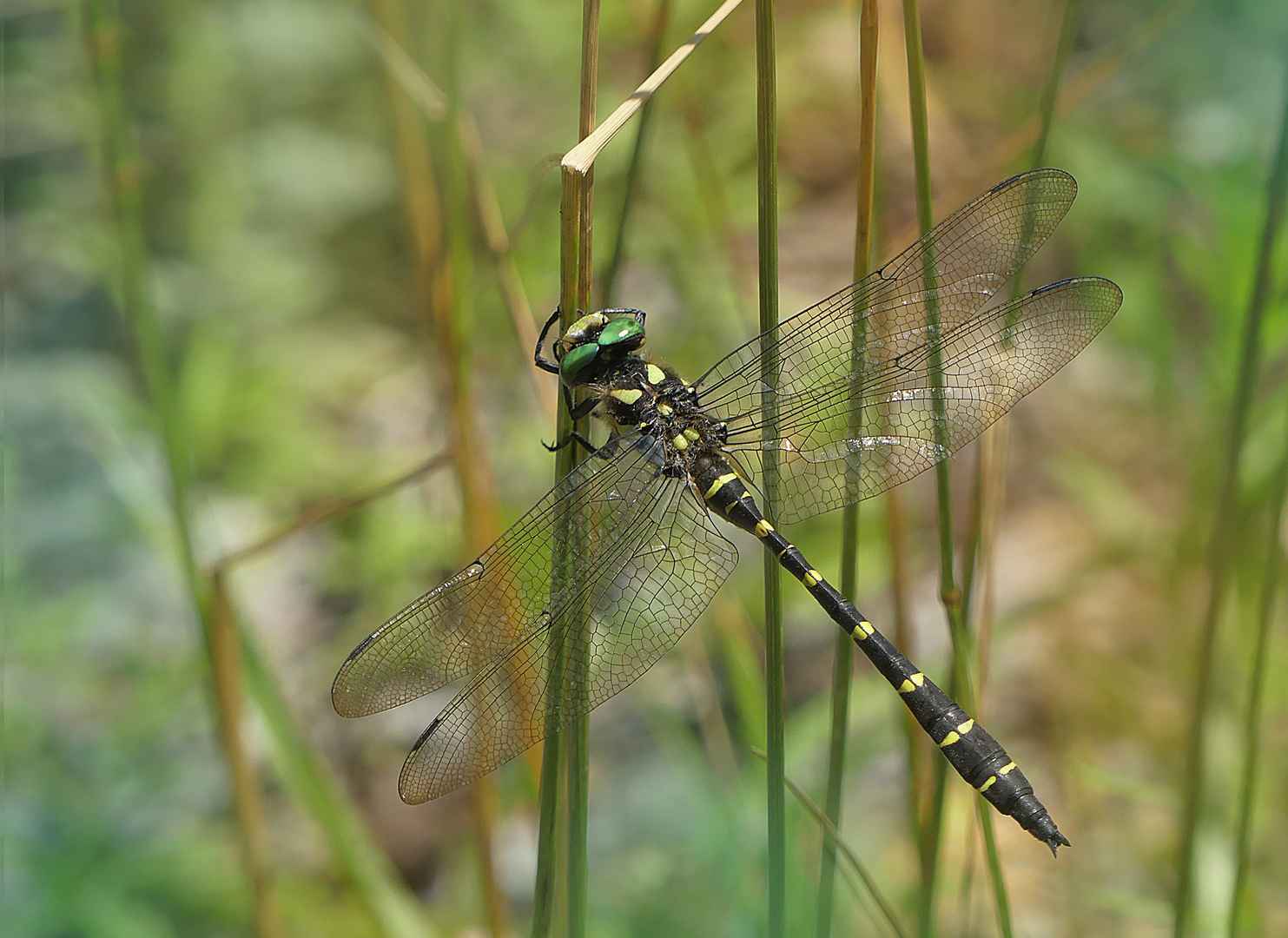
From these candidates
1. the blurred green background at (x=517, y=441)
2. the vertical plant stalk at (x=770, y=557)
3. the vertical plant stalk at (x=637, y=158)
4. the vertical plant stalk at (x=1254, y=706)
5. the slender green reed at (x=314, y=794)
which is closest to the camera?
the vertical plant stalk at (x=770, y=557)

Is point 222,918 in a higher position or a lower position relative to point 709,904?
higher

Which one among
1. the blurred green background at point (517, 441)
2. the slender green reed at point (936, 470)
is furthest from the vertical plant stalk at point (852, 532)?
the blurred green background at point (517, 441)

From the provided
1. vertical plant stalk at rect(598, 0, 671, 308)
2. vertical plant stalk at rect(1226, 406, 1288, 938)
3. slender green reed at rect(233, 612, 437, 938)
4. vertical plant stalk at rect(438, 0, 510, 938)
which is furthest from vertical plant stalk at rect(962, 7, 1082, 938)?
slender green reed at rect(233, 612, 437, 938)

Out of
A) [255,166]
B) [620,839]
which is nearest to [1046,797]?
[620,839]

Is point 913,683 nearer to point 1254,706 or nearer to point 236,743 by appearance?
point 1254,706

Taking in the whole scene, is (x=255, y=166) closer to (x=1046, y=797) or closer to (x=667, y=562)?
(x=667, y=562)

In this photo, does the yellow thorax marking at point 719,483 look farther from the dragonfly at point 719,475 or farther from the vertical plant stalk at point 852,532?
the vertical plant stalk at point 852,532

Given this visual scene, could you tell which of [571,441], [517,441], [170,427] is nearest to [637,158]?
[571,441]
